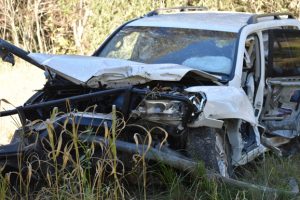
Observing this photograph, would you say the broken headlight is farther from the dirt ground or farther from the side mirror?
the dirt ground

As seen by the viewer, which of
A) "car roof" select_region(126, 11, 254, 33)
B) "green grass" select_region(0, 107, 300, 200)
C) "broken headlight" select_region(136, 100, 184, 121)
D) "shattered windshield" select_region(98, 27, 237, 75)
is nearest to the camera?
"green grass" select_region(0, 107, 300, 200)

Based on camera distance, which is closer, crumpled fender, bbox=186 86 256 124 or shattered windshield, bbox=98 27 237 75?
crumpled fender, bbox=186 86 256 124

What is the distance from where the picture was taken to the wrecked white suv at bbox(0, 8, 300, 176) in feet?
15.8

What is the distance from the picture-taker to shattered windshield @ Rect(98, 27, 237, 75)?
6.00 meters

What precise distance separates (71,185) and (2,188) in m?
0.51

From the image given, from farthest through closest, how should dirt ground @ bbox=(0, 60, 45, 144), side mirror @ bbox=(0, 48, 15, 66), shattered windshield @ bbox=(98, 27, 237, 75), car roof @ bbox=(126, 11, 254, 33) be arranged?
dirt ground @ bbox=(0, 60, 45, 144) → car roof @ bbox=(126, 11, 254, 33) → shattered windshield @ bbox=(98, 27, 237, 75) → side mirror @ bbox=(0, 48, 15, 66)

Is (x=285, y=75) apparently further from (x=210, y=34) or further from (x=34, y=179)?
(x=34, y=179)

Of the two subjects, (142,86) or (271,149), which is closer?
(142,86)

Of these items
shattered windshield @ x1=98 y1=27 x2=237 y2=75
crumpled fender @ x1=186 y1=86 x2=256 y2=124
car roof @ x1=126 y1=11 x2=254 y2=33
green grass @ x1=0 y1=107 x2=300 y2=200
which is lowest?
green grass @ x1=0 y1=107 x2=300 y2=200

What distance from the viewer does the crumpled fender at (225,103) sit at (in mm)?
4953

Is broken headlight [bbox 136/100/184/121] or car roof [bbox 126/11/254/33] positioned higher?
car roof [bbox 126/11/254/33]

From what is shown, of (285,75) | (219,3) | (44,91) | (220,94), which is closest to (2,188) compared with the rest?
(44,91)

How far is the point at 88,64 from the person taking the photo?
17.6 ft

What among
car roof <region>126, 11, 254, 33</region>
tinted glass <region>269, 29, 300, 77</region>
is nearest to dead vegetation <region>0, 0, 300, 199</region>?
tinted glass <region>269, 29, 300, 77</region>
